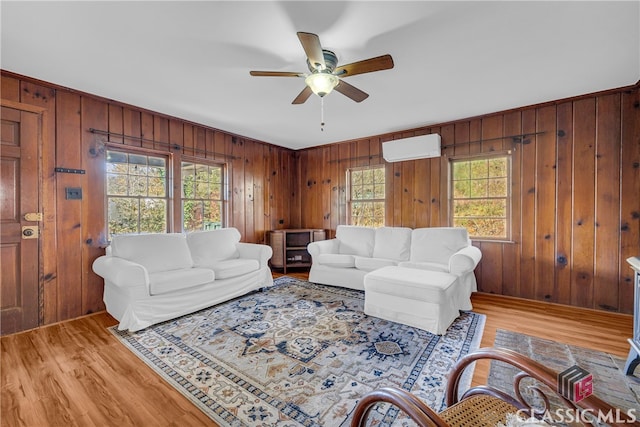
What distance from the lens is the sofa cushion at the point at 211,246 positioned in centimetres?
364

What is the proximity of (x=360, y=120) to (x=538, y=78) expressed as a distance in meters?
2.00

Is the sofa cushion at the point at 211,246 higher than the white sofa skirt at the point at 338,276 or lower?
higher

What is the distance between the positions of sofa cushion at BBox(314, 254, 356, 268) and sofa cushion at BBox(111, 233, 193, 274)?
5.91 ft

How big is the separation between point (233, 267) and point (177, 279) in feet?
2.28

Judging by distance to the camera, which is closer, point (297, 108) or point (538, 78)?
point (538, 78)

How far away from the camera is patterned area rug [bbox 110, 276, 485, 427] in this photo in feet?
5.41

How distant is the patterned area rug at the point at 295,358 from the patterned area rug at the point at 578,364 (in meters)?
0.28

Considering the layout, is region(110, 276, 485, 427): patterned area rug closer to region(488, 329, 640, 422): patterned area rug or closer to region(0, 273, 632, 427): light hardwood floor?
region(0, 273, 632, 427): light hardwood floor

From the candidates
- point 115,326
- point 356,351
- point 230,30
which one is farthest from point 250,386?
point 230,30

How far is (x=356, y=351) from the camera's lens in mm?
2246

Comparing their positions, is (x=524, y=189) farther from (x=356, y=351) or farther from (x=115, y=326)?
(x=115, y=326)

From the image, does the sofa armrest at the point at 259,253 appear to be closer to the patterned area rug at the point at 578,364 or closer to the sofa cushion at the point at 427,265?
the sofa cushion at the point at 427,265

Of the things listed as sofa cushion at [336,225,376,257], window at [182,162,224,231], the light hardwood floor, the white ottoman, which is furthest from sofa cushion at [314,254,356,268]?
window at [182,162,224,231]

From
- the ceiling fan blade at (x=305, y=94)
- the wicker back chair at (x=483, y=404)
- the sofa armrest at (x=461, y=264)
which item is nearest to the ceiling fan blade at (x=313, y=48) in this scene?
the ceiling fan blade at (x=305, y=94)
